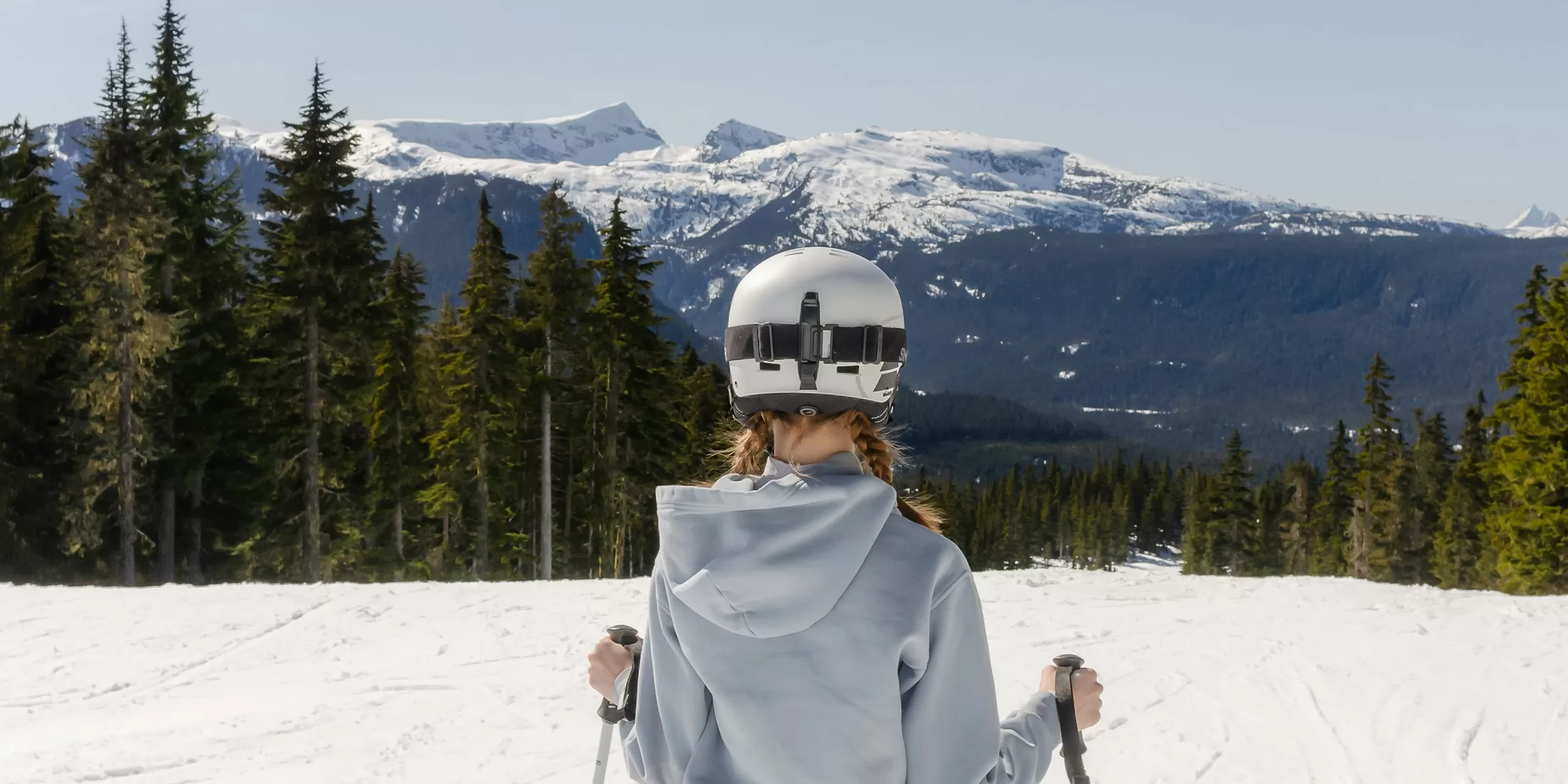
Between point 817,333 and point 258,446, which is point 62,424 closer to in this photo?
point 258,446

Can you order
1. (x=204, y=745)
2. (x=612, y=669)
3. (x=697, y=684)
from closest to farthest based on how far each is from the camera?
(x=697, y=684) → (x=612, y=669) → (x=204, y=745)

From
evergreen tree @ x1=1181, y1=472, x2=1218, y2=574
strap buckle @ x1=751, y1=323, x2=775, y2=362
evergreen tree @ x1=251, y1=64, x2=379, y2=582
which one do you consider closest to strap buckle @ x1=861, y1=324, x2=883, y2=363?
strap buckle @ x1=751, y1=323, x2=775, y2=362

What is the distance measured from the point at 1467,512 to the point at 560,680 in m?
55.8

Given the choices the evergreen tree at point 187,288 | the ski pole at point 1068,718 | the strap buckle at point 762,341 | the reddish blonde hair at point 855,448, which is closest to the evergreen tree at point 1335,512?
the evergreen tree at point 187,288

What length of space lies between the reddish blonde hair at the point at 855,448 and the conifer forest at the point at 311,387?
27.2 meters

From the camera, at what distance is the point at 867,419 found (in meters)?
2.63

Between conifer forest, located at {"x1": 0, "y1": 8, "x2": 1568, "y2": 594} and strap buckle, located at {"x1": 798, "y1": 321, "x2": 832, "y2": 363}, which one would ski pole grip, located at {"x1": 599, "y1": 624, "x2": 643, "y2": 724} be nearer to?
strap buckle, located at {"x1": 798, "y1": 321, "x2": 832, "y2": 363}

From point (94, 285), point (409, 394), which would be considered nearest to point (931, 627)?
point (94, 285)

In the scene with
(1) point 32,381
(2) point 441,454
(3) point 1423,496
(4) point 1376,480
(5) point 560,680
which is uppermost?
(1) point 32,381

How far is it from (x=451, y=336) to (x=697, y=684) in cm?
3143

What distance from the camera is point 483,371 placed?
1313 inches

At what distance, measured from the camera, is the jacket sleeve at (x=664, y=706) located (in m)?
2.42

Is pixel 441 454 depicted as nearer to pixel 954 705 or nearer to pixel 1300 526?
pixel 954 705

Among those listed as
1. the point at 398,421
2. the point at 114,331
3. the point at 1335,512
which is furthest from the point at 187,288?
the point at 1335,512
